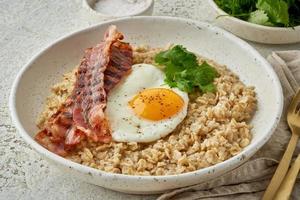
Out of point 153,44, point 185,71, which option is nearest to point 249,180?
point 185,71

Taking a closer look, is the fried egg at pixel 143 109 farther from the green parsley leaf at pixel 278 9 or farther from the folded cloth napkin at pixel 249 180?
the green parsley leaf at pixel 278 9

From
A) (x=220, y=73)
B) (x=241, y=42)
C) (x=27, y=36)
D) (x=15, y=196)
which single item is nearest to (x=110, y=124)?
(x=15, y=196)

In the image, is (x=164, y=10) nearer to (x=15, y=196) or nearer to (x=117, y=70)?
(x=117, y=70)

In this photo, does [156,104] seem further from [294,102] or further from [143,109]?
[294,102]

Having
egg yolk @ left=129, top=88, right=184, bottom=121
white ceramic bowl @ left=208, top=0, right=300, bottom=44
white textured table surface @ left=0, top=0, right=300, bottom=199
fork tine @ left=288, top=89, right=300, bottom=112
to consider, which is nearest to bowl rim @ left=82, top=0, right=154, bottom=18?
white textured table surface @ left=0, top=0, right=300, bottom=199

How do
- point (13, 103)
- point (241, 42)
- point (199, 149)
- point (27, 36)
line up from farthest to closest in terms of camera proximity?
1. point (27, 36)
2. point (241, 42)
3. point (13, 103)
4. point (199, 149)

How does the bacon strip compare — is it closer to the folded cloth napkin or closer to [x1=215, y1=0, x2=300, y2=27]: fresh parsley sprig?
the folded cloth napkin

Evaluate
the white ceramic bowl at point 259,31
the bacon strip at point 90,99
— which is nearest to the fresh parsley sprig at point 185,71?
the bacon strip at point 90,99
